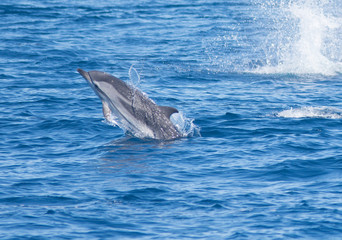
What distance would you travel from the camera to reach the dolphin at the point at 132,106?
58.4 feet

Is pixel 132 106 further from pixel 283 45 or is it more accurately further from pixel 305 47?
pixel 283 45

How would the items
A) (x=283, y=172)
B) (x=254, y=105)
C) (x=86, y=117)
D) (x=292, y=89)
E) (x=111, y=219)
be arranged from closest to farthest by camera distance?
(x=111, y=219) < (x=283, y=172) < (x=86, y=117) < (x=254, y=105) < (x=292, y=89)

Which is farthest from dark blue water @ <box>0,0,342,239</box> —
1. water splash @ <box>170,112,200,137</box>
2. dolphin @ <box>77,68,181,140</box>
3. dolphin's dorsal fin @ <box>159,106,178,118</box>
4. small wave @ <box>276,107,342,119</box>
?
dolphin's dorsal fin @ <box>159,106,178,118</box>

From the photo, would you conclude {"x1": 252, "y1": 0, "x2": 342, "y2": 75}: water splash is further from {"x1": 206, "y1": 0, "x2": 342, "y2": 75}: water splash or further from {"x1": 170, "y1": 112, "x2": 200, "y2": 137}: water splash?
{"x1": 170, "y1": 112, "x2": 200, "y2": 137}: water splash

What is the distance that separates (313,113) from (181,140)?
16.3 feet

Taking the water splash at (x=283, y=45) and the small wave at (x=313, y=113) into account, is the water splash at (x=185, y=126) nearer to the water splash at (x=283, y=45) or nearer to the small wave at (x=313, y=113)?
the small wave at (x=313, y=113)

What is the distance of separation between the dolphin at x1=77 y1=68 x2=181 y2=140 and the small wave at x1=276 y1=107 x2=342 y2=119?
4589 mm

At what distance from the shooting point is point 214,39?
35.8m

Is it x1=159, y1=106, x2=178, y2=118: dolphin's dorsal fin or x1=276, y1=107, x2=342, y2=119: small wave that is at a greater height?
x1=159, y1=106, x2=178, y2=118: dolphin's dorsal fin

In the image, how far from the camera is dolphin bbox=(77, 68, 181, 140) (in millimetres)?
17812

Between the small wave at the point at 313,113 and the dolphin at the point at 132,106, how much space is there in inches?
181

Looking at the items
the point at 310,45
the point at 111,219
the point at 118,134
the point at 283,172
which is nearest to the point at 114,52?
the point at 310,45

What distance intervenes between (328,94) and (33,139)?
1075cm

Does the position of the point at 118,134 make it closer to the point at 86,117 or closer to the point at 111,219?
the point at 86,117
